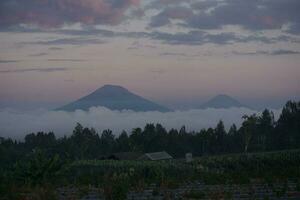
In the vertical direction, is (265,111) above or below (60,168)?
above

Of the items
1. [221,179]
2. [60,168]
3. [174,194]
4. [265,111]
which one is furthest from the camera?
[265,111]

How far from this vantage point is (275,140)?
55781mm

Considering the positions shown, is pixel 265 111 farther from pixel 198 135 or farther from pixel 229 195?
pixel 229 195

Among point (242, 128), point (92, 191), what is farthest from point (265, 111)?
point (92, 191)

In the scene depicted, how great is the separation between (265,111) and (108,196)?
4955 cm

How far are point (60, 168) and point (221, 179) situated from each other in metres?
7.85

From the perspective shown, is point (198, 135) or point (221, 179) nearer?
point (221, 179)

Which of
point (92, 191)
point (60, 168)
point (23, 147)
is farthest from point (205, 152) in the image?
point (92, 191)

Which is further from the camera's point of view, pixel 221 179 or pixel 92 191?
pixel 221 179

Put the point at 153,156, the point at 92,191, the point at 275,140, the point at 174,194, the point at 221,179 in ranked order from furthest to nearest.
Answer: the point at 275,140 → the point at 153,156 → the point at 221,179 → the point at 92,191 → the point at 174,194

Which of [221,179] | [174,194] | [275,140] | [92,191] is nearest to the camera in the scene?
[174,194]

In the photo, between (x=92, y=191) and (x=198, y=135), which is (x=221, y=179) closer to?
(x=92, y=191)

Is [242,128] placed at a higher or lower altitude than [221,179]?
higher

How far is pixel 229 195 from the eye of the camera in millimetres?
15234
